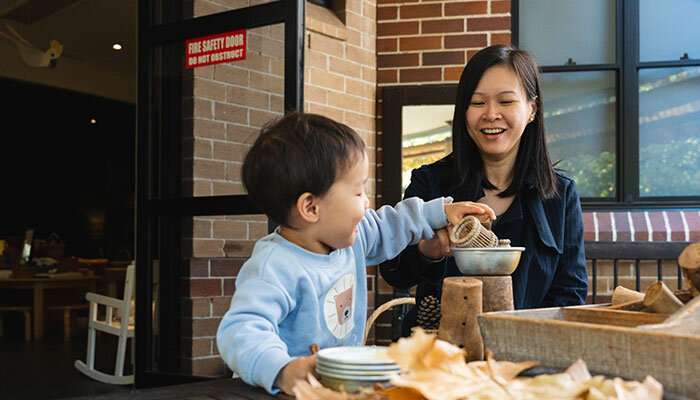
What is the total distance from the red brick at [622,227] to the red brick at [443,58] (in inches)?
47.6

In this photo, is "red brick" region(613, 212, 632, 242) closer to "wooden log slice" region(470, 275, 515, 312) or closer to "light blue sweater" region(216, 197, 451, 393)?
"light blue sweater" region(216, 197, 451, 393)

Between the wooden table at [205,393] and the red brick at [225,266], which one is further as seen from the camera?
the red brick at [225,266]

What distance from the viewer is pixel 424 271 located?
6.65 ft

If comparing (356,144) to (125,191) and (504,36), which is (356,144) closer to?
(504,36)

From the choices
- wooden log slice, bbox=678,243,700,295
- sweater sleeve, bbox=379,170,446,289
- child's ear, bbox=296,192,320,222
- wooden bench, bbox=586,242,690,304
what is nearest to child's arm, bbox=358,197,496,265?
sweater sleeve, bbox=379,170,446,289

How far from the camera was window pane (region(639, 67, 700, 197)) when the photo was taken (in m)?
4.69

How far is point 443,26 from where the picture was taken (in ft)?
15.8

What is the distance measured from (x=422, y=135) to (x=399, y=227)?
318 centimetres

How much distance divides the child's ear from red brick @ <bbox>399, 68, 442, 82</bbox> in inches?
138

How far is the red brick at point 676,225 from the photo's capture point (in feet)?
14.0

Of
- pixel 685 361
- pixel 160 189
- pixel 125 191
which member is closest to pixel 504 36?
pixel 160 189

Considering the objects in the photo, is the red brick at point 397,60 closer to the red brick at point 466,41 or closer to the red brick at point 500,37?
the red brick at point 466,41

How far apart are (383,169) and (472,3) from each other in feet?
3.55

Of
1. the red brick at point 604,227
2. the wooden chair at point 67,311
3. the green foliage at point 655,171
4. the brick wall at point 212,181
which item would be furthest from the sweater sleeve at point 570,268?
the wooden chair at point 67,311
